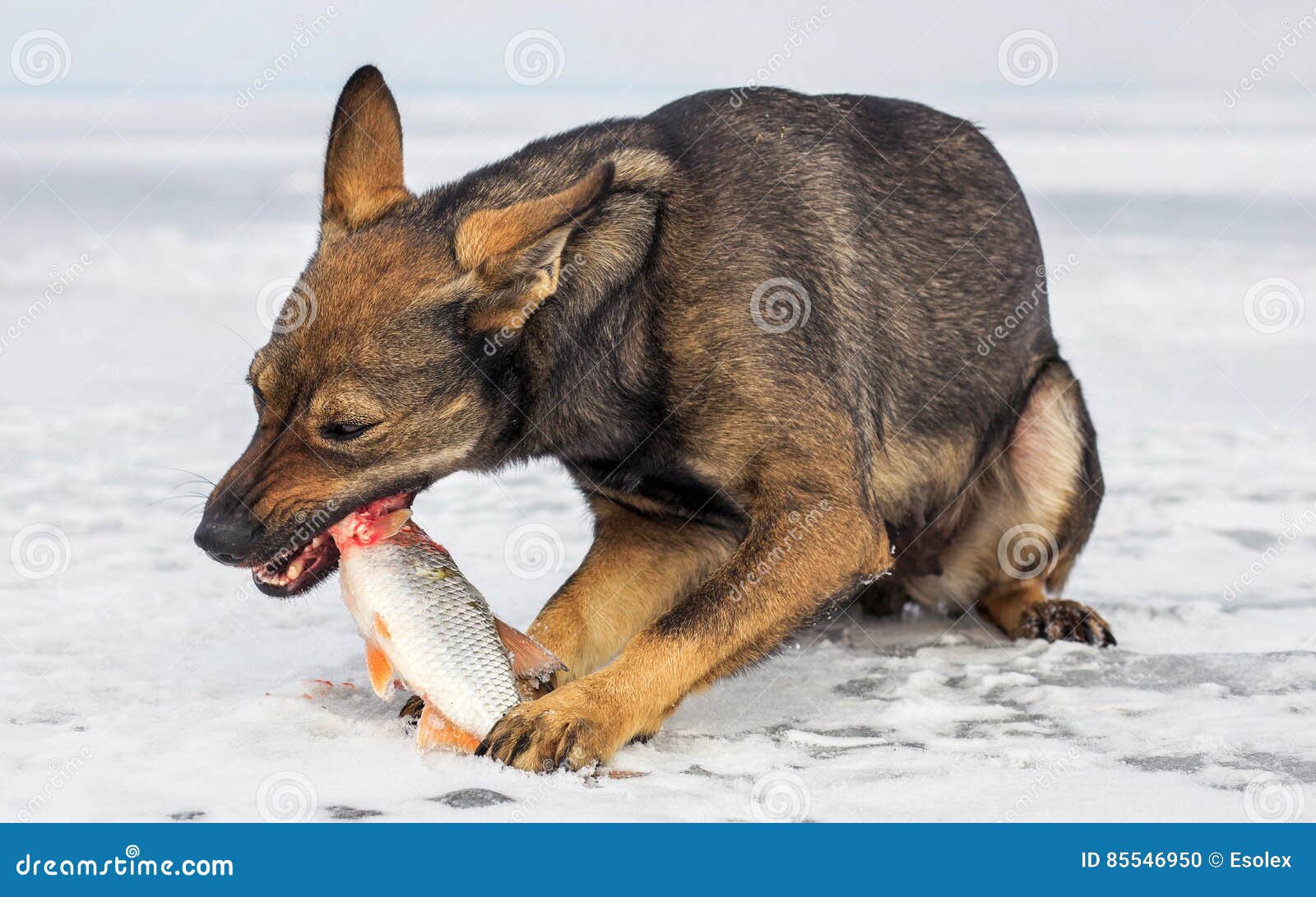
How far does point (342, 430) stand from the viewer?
4625 mm

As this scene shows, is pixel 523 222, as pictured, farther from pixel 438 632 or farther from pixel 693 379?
pixel 438 632

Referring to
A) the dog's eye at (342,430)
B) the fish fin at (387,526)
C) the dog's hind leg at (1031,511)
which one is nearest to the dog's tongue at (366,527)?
the fish fin at (387,526)

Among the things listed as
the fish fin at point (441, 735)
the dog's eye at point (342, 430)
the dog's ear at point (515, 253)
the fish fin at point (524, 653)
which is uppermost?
the dog's ear at point (515, 253)

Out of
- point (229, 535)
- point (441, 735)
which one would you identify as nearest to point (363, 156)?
point (229, 535)

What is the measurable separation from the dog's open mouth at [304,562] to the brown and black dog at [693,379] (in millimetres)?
10

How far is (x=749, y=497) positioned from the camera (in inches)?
203

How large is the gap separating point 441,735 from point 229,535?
85 centimetres

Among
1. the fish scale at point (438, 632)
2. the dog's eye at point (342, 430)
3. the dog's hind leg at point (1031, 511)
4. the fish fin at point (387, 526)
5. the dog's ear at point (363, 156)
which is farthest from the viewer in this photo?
the dog's hind leg at point (1031, 511)

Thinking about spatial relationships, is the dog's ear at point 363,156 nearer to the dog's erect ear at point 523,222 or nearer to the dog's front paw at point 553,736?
the dog's erect ear at point 523,222

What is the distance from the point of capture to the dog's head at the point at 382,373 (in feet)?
15.1

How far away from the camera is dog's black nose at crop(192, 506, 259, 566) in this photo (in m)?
4.53

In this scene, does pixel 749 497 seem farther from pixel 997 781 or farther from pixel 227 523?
pixel 227 523

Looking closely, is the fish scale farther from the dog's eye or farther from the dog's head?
the dog's eye

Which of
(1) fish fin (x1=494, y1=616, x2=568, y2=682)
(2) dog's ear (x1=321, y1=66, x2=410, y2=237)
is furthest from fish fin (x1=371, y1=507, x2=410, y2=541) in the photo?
(2) dog's ear (x1=321, y1=66, x2=410, y2=237)
